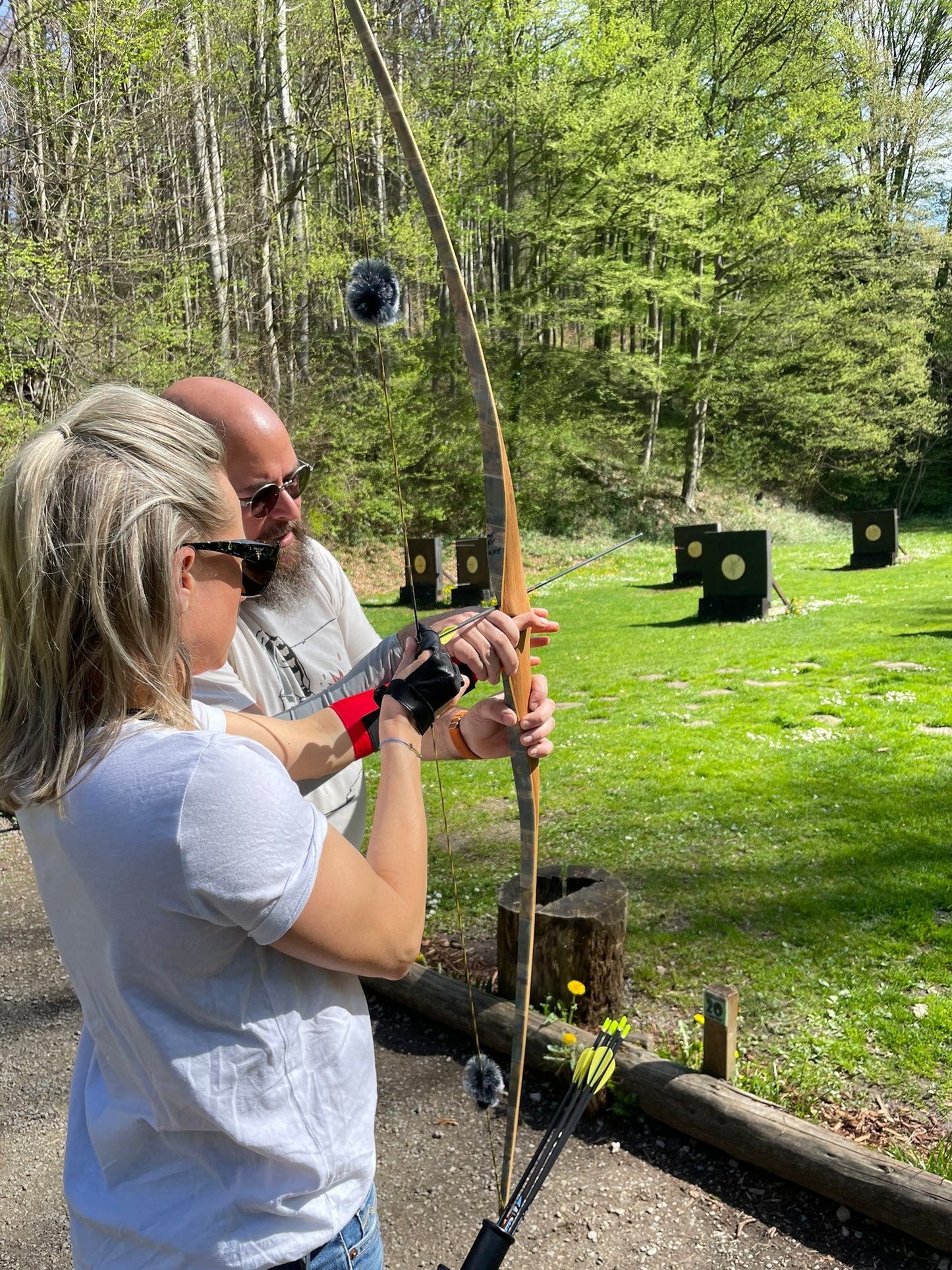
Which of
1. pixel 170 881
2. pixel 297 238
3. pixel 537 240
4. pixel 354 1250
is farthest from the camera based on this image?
pixel 537 240

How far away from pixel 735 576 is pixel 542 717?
31.5 ft

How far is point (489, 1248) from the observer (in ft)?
3.86

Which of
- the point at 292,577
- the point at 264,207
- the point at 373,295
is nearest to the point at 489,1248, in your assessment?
the point at 292,577

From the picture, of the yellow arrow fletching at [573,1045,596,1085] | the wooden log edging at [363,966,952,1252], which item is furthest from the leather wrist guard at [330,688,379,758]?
the wooden log edging at [363,966,952,1252]

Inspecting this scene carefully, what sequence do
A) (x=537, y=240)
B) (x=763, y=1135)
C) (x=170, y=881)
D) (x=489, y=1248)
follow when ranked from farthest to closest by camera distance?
(x=537, y=240)
(x=763, y=1135)
(x=489, y=1248)
(x=170, y=881)

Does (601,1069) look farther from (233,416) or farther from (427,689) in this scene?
(233,416)

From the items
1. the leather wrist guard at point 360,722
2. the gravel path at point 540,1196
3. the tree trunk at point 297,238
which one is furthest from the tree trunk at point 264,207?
the leather wrist guard at point 360,722

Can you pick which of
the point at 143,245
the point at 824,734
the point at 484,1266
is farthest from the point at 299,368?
the point at 484,1266

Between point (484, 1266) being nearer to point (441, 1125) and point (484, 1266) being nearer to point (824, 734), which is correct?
point (441, 1125)

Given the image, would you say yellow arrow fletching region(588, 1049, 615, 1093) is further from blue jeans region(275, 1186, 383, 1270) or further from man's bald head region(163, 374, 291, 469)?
man's bald head region(163, 374, 291, 469)

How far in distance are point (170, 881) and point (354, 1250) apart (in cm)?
45

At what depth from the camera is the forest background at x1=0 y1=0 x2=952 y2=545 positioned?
965 cm

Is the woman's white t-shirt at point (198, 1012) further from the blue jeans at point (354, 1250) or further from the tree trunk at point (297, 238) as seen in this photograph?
the tree trunk at point (297, 238)

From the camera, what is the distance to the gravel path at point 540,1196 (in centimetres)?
212
